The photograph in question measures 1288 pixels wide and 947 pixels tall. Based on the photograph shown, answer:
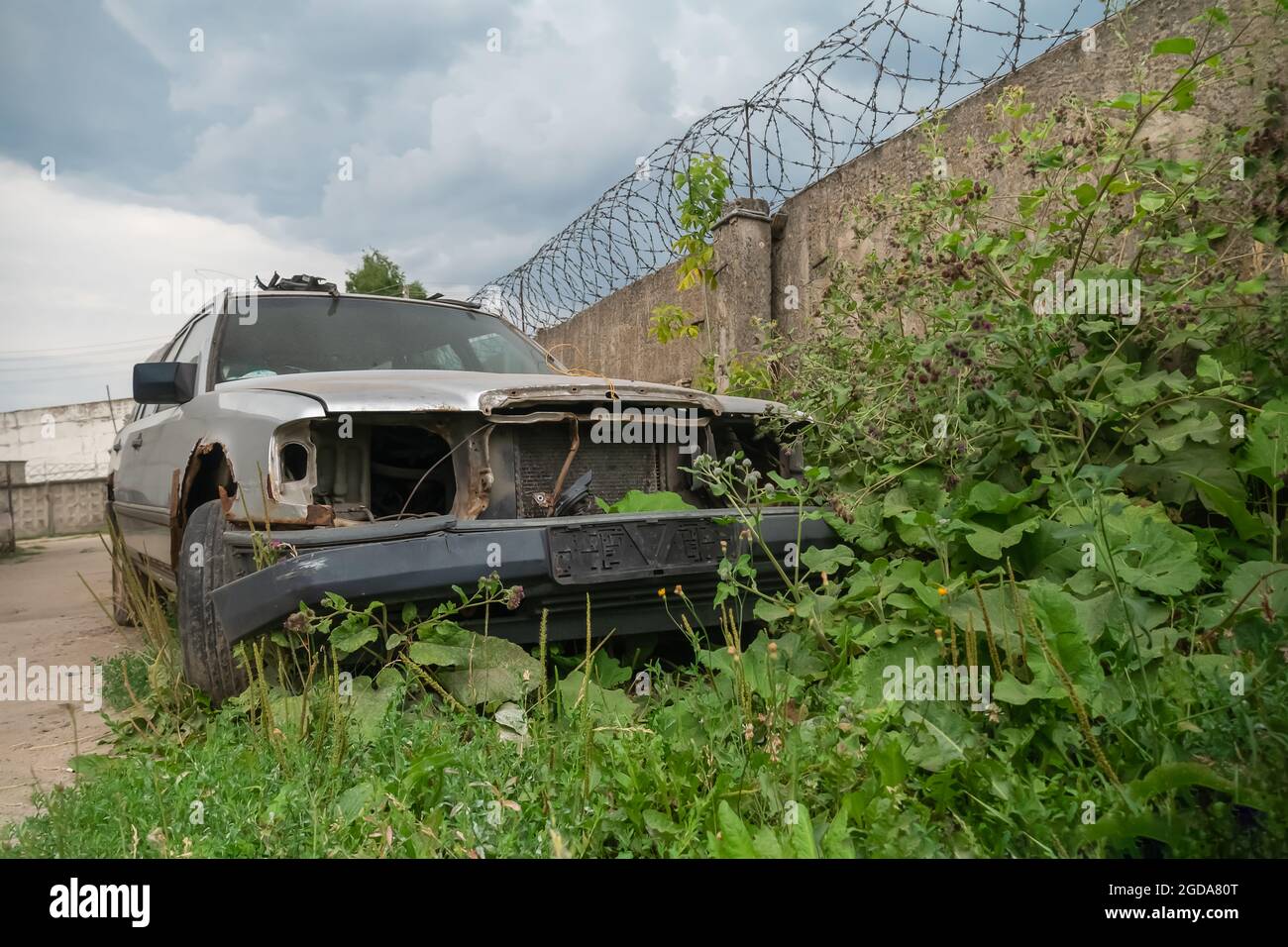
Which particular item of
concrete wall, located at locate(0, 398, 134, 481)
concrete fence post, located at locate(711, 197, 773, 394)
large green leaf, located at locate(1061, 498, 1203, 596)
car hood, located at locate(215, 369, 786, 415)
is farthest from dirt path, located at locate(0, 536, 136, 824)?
concrete wall, located at locate(0, 398, 134, 481)

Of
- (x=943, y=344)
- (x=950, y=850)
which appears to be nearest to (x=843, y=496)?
(x=943, y=344)

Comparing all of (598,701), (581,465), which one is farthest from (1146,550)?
(581,465)

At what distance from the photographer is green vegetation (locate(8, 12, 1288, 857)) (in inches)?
61.7

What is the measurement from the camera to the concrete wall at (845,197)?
3182 mm

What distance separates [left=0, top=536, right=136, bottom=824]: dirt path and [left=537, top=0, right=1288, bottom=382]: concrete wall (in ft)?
12.9

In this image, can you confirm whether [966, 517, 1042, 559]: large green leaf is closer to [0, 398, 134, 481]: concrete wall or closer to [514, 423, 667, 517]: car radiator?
[514, 423, 667, 517]: car radiator

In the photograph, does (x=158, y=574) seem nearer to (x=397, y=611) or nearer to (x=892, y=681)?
(x=397, y=611)

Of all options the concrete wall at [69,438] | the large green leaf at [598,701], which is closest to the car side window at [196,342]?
the large green leaf at [598,701]

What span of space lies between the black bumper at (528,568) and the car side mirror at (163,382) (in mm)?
1295

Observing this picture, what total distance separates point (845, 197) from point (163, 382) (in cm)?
393

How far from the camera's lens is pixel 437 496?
108 inches

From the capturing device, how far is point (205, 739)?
240 cm

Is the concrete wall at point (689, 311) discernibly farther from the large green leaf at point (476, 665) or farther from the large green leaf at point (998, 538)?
the large green leaf at point (998, 538)

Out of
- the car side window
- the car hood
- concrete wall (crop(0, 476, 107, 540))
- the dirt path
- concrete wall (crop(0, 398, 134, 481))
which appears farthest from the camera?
concrete wall (crop(0, 398, 134, 481))
